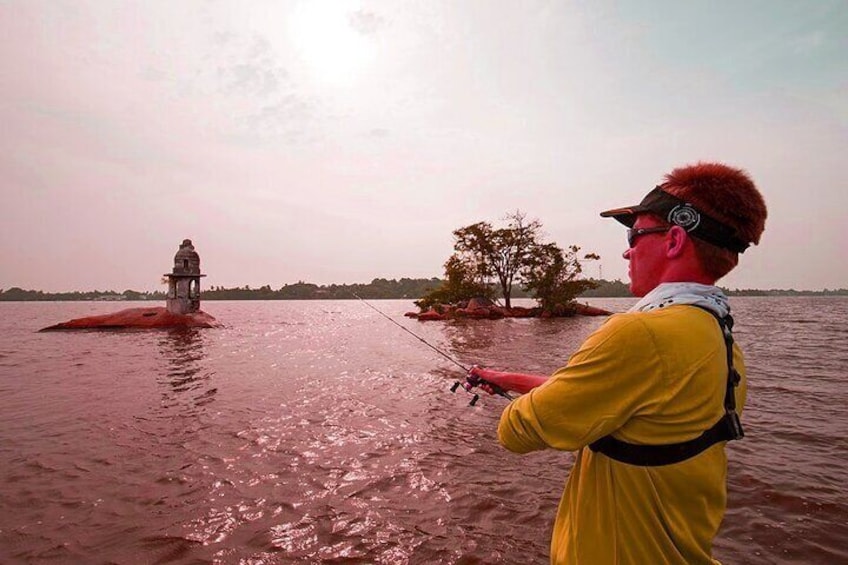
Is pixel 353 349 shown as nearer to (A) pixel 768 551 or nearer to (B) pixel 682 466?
(A) pixel 768 551

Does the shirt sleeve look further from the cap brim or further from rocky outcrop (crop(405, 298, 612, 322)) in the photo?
rocky outcrop (crop(405, 298, 612, 322))

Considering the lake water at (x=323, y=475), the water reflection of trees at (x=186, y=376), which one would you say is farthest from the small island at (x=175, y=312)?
the lake water at (x=323, y=475)

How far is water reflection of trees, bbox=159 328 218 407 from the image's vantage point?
12.9 metres

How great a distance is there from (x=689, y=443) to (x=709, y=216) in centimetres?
107

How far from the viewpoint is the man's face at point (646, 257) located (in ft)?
7.45

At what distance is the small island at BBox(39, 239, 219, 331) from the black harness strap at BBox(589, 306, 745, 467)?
148ft

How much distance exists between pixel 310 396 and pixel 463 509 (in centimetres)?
815

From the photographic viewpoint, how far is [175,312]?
42.5 m

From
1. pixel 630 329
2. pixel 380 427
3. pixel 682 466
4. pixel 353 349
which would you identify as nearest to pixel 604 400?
pixel 630 329

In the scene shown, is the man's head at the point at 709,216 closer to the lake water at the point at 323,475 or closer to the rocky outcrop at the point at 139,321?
the lake water at the point at 323,475

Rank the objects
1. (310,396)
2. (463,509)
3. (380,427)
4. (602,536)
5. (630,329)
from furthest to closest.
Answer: (310,396)
(380,427)
(463,509)
(602,536)
(630,329)

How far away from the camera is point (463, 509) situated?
616cm

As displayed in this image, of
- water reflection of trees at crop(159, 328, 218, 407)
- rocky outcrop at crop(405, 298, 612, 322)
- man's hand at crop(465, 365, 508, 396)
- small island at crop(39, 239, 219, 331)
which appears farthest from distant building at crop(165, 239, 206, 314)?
man's hand at crop(465, 365, 508, 396)

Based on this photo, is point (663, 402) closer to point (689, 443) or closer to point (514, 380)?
point (689, 443)
